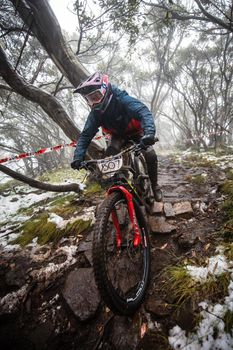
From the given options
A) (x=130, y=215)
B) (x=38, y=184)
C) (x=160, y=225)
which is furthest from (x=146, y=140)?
(x=38, y=184)

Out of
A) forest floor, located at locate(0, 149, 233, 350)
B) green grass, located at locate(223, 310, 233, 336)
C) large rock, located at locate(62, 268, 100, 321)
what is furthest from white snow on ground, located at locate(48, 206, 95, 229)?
green grass, located at locate(223, 310, 233, 336)

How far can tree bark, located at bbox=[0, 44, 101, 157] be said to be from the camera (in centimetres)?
484

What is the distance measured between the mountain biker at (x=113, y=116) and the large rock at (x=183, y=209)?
0.75m

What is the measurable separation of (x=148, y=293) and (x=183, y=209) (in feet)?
5.39

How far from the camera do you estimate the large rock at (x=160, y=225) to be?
9.95 ft

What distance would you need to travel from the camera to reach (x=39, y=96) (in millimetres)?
5305

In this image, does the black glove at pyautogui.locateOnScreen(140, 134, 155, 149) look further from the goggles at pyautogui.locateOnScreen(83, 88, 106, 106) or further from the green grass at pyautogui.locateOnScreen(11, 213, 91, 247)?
the green grass at pyautogui.locateOnScreen(11, 213, 91, 247)

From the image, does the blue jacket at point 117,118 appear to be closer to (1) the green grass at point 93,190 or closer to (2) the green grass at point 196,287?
(2) the green grass at point 196,287

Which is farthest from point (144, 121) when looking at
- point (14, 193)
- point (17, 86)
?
point (14, 193)

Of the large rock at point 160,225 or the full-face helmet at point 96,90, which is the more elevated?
the full-face helmet at point 96,90

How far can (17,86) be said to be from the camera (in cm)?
511

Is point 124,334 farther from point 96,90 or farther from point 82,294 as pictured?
point 96,90

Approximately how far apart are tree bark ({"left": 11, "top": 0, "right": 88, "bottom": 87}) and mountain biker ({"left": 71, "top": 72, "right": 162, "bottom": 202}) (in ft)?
9.86

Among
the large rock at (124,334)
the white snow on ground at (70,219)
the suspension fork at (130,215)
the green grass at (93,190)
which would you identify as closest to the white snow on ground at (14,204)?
the green grass at (93,190)
